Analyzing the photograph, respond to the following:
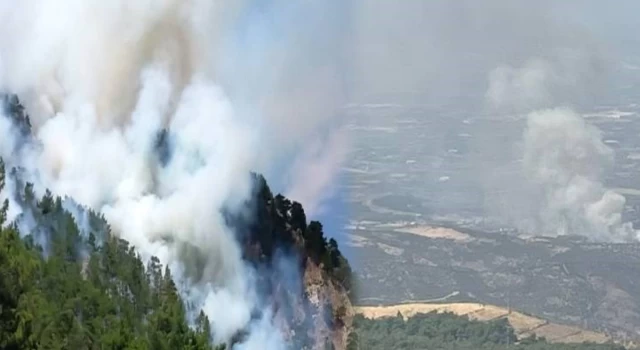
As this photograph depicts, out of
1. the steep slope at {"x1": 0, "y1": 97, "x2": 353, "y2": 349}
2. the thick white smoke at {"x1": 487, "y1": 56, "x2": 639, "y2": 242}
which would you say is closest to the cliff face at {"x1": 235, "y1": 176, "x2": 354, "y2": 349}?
the steep slope at {"x1": 0, "y1": 97, "x2": 353, "y2": 349}

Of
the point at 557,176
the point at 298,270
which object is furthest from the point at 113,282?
the point at 557,176

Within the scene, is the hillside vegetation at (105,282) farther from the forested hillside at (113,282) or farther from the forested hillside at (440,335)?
the forested hillside at (440,335)

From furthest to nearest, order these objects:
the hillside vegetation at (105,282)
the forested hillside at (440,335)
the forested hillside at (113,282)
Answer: the forested hillside at (440,335) < the forested hillside at (113,282) < the hillside vegetation at (105,282)

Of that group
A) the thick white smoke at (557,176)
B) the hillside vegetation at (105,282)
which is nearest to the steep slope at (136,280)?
the hillside vegetation at (105,282)

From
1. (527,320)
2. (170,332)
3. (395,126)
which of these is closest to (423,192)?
(395,126)

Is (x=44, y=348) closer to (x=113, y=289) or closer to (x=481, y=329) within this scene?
(x=113, y=289)
